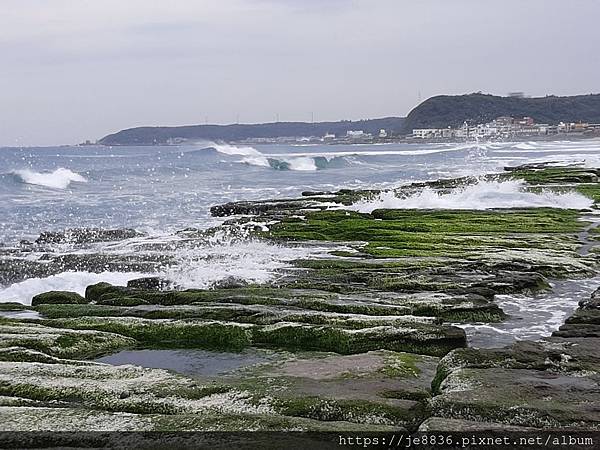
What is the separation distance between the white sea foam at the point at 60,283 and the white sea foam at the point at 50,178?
56.0 m

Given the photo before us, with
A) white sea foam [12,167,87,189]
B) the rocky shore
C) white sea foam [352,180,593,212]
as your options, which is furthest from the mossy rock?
white sea foam [12,167,87,189]

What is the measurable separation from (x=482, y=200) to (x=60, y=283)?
29.8 m

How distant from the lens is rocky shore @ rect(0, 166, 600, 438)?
8570mm

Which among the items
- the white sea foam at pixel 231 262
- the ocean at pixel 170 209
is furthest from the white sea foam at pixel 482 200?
the white sea foam at pixel 231 262

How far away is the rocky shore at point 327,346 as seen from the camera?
8.57 meters

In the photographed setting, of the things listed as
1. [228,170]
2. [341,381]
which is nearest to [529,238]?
[341,381]

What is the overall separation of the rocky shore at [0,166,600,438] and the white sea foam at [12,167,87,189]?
54066mm

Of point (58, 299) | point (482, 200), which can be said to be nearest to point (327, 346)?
point (58, 299)

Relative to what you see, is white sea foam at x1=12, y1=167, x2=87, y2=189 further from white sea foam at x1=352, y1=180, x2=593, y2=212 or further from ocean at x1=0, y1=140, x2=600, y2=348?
white sea foam at x1=352, y1=180, x2=593, y2=212

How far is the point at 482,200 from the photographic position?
44.3 m

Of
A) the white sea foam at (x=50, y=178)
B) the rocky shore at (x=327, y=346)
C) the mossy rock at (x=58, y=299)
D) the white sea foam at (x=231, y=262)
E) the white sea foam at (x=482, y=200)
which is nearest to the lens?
the rocky shore at (x=327, y=346)

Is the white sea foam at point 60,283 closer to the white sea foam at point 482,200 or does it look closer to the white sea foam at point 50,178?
the white sea foam at point 482,200

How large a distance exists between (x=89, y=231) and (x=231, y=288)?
18.1m

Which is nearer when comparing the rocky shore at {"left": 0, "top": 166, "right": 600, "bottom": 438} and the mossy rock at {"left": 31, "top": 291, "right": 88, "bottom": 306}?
the rocky shore at {"left": 0, "top": 166, "right": 600, "bottom": 438}
